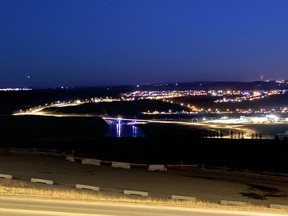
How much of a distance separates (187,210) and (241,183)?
2191 cm

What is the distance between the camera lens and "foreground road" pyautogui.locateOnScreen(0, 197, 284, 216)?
1410 cm

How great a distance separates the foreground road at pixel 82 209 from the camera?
1410cm

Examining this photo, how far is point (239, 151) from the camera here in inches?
2386

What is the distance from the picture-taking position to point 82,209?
1505 cm

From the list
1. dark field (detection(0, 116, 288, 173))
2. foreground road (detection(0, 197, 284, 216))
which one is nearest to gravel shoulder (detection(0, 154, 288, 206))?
foreground road (detection(0, 197, 284, 216))

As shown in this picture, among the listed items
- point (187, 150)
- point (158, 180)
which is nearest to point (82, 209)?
point (158, 180)

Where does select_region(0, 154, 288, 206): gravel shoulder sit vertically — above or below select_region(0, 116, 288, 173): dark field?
below

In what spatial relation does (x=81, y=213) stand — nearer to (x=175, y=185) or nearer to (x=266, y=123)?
(x=175, y=185)

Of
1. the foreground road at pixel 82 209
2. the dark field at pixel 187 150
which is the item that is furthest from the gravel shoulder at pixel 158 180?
the dark field at pixel 187 150

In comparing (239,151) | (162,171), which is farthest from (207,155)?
(162,171)

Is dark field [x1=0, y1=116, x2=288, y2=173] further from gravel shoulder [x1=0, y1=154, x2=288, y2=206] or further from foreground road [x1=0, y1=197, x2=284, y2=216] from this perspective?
foreground road [x1=0, y1=197, x2=284, y2=216]

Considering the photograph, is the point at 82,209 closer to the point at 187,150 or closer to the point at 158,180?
the point at 158,180

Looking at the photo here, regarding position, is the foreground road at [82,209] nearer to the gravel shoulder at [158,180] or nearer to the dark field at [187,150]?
the gravel shoulder at [158,180]

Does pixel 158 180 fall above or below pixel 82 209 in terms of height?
below
